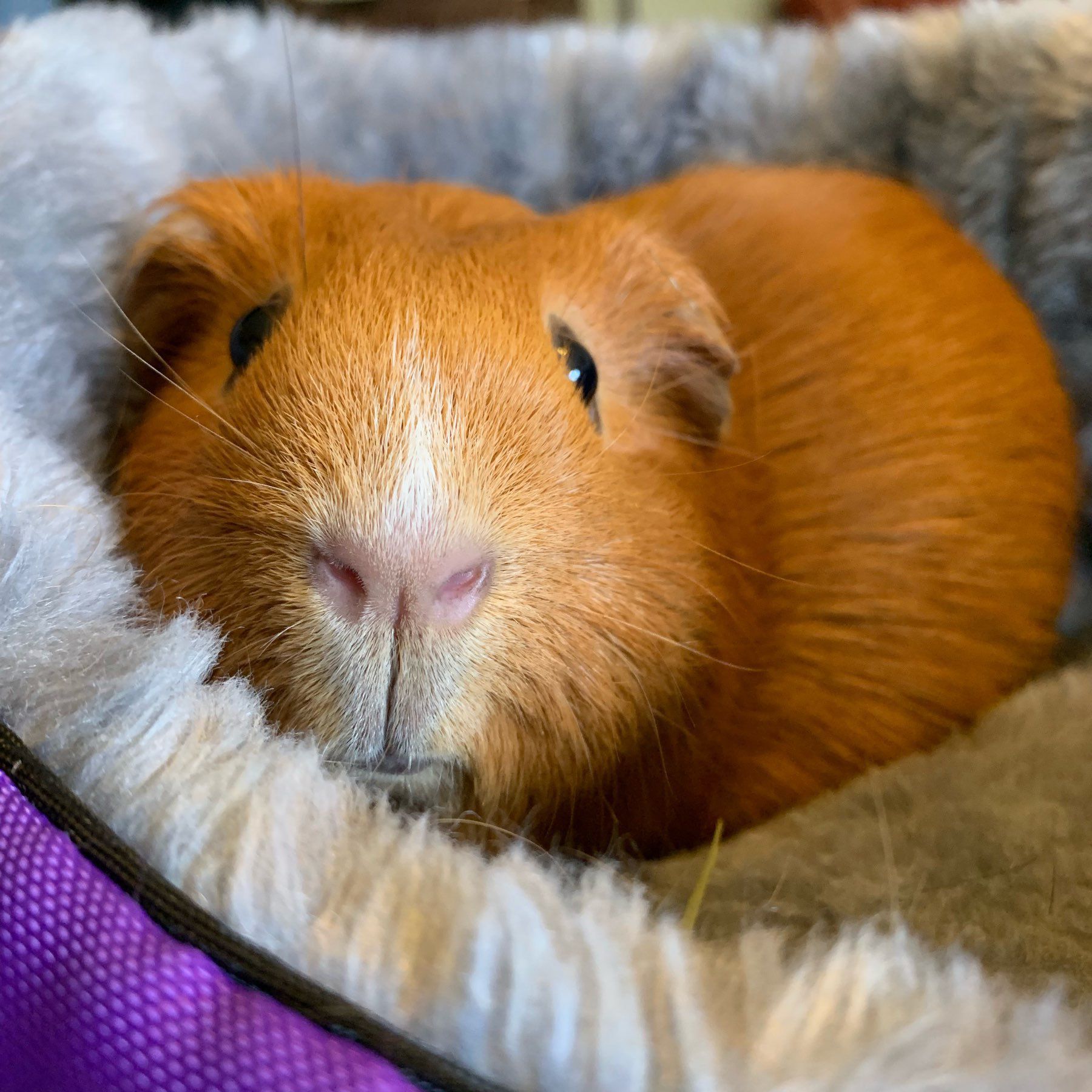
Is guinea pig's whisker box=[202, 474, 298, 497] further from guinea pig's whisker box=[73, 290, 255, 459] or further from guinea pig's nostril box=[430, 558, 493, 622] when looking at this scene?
guinea pig's nostril box=[430, 558, 493, 622]

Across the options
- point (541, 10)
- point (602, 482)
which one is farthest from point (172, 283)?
point (541, 10)

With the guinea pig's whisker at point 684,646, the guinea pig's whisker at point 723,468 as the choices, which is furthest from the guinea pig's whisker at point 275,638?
the guinea pig's whisker at point 723,468

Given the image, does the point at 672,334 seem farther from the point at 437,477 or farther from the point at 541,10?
the point at 541,10

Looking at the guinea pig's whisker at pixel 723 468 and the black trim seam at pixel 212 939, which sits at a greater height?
the guinea pig's whisker at pixel 723 468

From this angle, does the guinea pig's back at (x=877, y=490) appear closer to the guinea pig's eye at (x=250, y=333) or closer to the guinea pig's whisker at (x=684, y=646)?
the guinea pig's whisker at (x=684, y=646)

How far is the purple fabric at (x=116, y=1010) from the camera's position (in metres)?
0.45

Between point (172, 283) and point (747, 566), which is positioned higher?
point (172, 283)

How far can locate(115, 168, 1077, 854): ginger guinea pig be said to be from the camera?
64cm

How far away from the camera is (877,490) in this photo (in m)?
0.93

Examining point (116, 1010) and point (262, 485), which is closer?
point (116, 1010)

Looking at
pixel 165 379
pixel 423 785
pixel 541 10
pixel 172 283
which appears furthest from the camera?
pixel 541 10

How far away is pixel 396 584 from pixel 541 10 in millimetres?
2489

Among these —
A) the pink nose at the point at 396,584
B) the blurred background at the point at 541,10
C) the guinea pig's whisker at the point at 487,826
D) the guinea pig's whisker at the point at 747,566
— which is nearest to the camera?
the pink nose at the point at 396,584

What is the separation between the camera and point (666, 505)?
0.82 m
